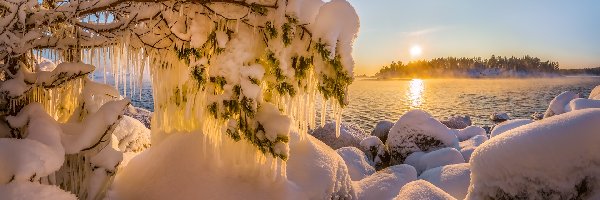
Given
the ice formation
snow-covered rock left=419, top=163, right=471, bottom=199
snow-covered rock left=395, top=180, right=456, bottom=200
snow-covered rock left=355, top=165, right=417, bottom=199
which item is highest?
the ice formation

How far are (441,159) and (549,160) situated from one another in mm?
7382

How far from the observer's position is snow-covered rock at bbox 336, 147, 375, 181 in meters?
12.0

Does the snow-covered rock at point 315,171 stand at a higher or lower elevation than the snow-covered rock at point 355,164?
higher

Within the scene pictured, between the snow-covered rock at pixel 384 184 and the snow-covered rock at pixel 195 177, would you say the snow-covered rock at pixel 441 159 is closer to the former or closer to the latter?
the snow-covered rock at pixel 384 184

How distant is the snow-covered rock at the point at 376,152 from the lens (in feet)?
56.1

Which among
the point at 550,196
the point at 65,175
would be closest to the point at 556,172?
the point at 550,196

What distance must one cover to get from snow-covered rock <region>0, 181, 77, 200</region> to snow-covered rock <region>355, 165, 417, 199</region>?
5.76 meters

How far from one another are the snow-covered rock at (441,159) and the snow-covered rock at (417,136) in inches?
94.0

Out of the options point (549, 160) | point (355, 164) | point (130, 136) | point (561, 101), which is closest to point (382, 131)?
point (561, 101)

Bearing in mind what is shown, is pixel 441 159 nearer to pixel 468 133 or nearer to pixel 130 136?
pixel 130 136

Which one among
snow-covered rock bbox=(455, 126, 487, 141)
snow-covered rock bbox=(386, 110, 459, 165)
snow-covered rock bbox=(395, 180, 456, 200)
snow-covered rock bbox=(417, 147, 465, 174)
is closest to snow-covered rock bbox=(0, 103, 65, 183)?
snow-covered rock bbox=(395, 180, 456, 200)

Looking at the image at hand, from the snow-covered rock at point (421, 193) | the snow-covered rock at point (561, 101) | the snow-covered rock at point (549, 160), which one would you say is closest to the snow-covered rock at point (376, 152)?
the snow-covered rock at point (421, 193)

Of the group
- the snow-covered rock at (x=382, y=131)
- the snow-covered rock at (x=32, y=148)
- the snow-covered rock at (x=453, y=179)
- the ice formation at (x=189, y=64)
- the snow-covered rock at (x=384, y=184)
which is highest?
the ice formation at (x=189, y=64)

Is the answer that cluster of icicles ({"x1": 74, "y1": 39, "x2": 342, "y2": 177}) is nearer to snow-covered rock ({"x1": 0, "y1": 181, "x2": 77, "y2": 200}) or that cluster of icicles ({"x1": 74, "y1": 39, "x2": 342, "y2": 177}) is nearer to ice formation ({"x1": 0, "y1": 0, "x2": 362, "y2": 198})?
ice formation ({"x1": 0, "y1": 0, "x2": 362, "y2": 198})
